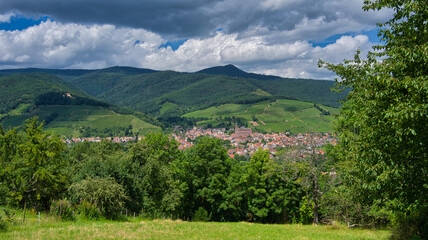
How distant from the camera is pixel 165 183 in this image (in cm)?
3033

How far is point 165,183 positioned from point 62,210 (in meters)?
12.2

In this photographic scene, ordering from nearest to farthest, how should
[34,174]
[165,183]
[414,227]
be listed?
[414,227]
[34,174]
[165,183]

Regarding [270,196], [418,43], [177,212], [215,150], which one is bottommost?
[177,212]

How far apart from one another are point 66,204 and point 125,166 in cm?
880

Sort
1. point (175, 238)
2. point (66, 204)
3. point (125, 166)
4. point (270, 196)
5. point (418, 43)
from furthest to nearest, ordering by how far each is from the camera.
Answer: point (270, 196) < point (125, 166) < point (66, 204) < point (175, 238) < point (418, 43)

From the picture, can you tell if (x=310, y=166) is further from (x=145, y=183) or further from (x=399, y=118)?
(x=399, y=118)

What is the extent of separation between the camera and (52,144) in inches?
993

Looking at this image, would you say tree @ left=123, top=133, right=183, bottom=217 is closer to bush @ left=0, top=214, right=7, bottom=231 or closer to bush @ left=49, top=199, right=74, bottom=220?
bush @ left=49, top=199, right=74, bottom=220

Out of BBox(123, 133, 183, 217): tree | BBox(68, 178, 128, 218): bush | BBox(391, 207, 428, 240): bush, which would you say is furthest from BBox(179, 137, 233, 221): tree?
BBox(391, 207, 428, 240): bush

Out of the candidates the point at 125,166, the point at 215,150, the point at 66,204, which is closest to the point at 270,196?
the point at 215,150

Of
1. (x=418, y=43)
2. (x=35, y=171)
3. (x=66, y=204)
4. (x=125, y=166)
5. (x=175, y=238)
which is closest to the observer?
(x=418, y=43)

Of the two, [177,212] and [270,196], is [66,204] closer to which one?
[177,212]

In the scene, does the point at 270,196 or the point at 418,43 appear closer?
the point at 418,43

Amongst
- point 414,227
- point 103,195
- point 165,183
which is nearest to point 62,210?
point 103,195
